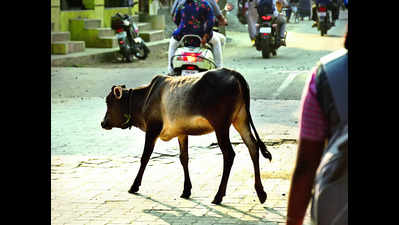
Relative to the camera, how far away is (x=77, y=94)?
45.3ft

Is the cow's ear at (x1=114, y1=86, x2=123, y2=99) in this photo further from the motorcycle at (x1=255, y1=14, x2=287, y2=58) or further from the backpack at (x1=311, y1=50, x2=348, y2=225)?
the motorcycle at (x1=255, y1=14, x2=287, y2=58)

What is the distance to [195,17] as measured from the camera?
1095 centimetres

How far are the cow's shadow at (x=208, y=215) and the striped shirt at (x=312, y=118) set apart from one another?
3373mm

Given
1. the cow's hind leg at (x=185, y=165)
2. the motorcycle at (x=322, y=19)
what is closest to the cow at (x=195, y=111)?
the cow's hind leg at (x=185, y=165)

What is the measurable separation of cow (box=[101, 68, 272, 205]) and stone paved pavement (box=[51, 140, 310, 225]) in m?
0.19

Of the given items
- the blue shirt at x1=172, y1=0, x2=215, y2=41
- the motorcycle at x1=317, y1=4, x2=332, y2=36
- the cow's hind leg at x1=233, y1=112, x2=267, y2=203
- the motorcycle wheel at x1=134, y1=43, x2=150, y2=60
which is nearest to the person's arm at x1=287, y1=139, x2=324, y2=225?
the cow's hind leg at x1=233, y1=112, x2=267, y2=203

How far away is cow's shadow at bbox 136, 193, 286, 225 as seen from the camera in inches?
245

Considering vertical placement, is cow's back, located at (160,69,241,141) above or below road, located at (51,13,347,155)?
above

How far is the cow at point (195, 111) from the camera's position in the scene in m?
6.71

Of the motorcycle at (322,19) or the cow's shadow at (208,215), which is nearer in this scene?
the cow's shadow at (208,215)

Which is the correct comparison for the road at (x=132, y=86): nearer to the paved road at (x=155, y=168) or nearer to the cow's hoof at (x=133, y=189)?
the paved road at (x=155, y=168)

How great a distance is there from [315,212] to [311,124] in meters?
0.32

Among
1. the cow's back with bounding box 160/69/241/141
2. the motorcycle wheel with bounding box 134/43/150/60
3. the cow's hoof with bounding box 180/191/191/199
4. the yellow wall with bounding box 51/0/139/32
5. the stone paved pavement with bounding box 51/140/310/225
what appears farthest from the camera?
the yellow wall with bounding box 51/0/139/32

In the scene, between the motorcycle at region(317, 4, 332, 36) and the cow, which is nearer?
the cow
